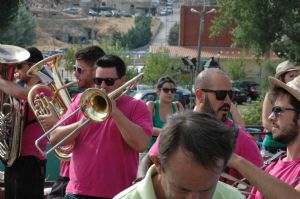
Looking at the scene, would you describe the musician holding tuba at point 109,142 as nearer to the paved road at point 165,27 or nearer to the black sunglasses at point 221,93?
the black sunglasses at point 221,93

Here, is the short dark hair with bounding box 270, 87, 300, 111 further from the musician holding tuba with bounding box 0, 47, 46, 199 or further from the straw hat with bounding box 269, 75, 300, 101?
the musician holding tuba with bounding box 0, 47, 46, 199

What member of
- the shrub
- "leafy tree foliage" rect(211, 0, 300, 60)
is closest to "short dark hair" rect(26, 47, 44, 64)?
the shrub

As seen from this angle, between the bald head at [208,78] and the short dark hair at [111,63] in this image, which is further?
the short dark hair at [111,63]

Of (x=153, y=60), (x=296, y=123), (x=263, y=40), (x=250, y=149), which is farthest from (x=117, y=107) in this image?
(x=153, y=60)

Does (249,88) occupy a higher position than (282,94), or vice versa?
(282,94)

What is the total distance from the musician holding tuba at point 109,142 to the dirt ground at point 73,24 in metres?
84.2

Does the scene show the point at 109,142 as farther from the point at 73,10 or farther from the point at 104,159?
the point at 73,10

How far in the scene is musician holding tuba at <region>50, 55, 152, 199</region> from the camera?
15.4 ft

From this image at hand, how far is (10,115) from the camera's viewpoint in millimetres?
6227

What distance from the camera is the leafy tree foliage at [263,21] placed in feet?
136

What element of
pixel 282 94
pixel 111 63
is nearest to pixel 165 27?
pixel 111 63

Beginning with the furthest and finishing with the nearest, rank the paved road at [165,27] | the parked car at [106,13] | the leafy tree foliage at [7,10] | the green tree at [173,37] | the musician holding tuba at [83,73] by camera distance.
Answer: the parked car at [106,13] → the paved road at [165,27] → the green tree at [173,37] → the leafy tree foliage at [7,10] → the musician holding tuba at [83,73]

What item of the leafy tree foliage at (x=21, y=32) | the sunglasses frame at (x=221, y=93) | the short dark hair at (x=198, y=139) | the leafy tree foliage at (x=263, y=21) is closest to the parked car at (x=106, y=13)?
the leafy tree foliage at (x=21, y=32)

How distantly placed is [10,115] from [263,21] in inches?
1507
